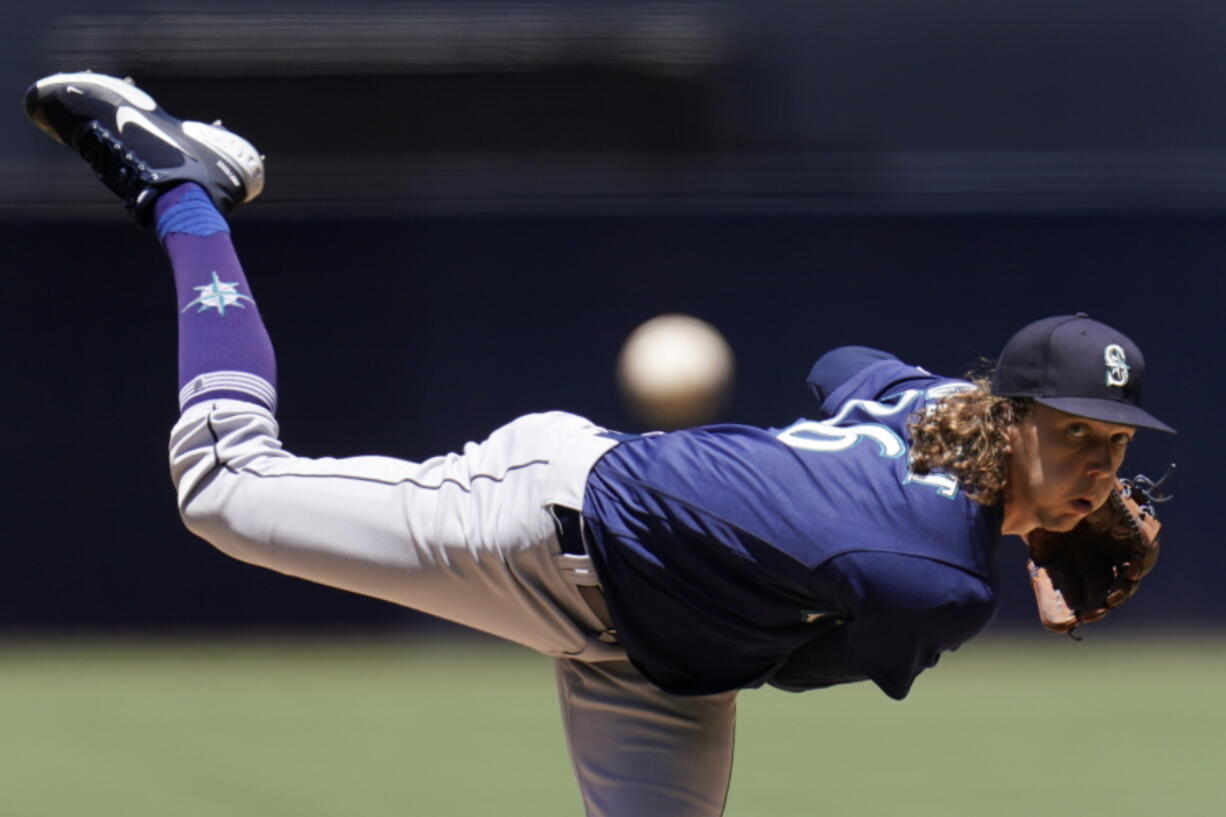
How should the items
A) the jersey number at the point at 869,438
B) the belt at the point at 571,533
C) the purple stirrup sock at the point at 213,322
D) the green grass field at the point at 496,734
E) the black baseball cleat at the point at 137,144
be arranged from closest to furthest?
the jersey number at the point at 869,438 → the belt at the point at 571,533 → the purple stirrup sock at the point at 213,322 → the black baseball cleat at the point at 137,144 → the green grass field at the point at 496,734

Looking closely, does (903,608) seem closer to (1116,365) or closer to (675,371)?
(1116,365)

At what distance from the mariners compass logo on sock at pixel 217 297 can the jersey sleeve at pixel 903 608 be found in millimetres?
1282

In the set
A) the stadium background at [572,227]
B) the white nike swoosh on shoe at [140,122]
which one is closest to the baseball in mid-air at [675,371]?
the stadium background at [572,227]

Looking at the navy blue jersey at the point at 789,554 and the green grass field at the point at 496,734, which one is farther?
the green grass field at the point at 496,734

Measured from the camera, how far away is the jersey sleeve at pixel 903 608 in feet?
8.42

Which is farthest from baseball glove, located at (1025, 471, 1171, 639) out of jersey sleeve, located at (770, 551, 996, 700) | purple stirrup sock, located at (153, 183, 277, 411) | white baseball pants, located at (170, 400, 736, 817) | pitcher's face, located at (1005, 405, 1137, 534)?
purple stirrup sock, located at (153, 183, 277, 411)

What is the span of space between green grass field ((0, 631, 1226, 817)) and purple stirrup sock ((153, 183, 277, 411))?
1923 millimetres

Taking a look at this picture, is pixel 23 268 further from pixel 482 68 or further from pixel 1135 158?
pixel 1135 158

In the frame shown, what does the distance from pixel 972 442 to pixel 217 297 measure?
1456 millimetres

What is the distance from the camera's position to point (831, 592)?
2.65m

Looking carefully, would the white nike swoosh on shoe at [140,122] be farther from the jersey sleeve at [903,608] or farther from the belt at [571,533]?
the jersey sleeve at [903,608]

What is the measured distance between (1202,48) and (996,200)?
1312mm

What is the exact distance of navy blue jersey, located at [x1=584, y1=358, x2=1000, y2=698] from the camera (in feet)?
8.53

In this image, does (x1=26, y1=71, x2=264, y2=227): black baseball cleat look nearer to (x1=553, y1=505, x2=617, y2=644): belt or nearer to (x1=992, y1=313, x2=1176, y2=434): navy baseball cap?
(x1=553, y1=505, x2=617, y2=644): belt
